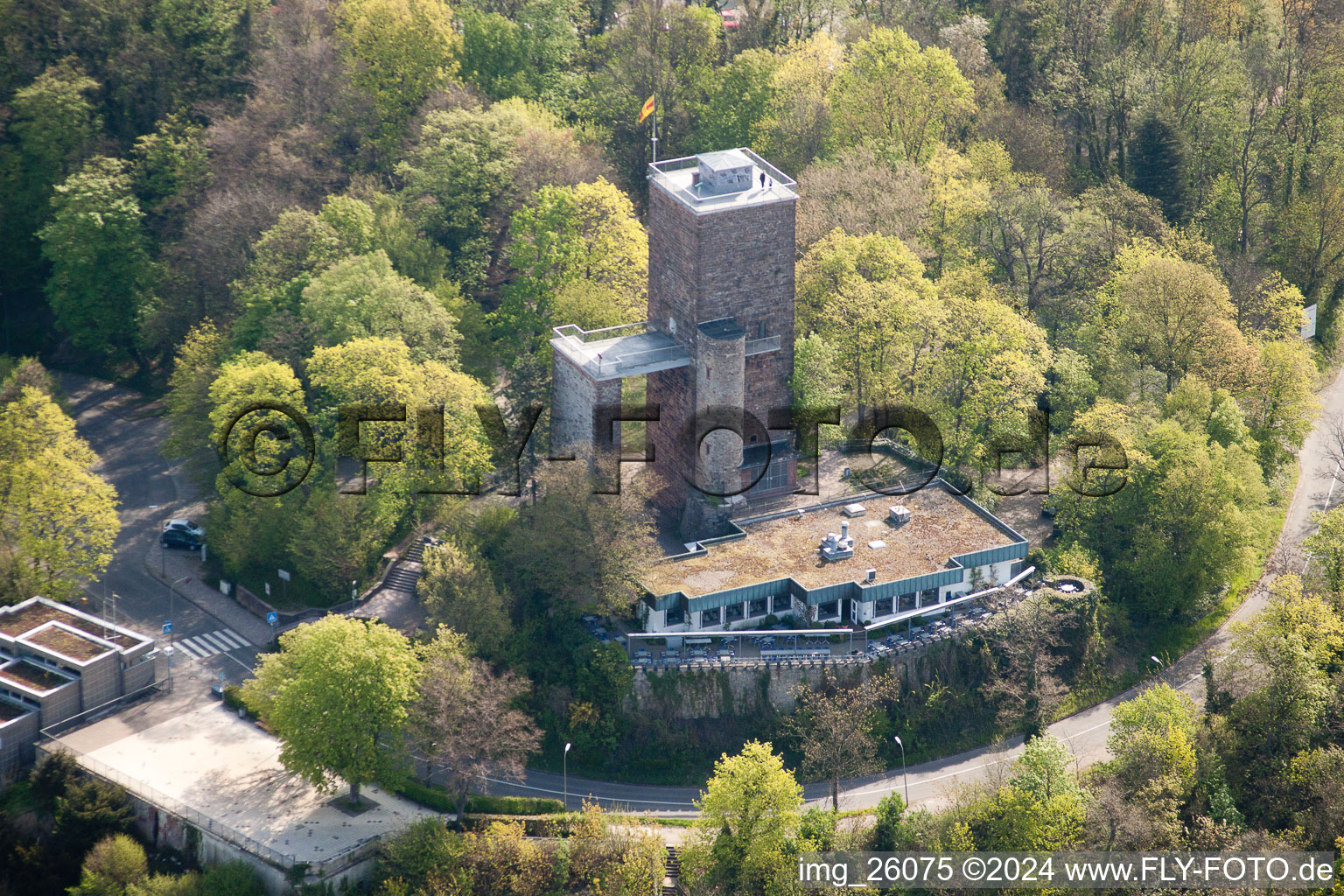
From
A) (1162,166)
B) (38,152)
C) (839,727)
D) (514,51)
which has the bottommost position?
(839,727)

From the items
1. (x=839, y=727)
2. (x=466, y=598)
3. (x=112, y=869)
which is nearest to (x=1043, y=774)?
(x=839, y=727)

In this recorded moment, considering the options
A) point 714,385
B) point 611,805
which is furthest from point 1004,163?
point 611,805

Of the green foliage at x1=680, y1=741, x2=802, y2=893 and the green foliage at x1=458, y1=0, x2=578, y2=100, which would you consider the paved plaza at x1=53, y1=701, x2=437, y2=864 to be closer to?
the green foliage at x1=680, y1=741, x2=802, y2=893

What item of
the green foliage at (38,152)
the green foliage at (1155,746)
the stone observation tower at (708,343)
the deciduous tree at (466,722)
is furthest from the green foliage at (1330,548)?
the green foliage at (38,152)

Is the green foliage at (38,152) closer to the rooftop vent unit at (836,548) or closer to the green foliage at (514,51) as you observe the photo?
the green foliage at (514,51)

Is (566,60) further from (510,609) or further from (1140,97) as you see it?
(510,609)

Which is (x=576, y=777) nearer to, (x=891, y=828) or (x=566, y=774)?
(x=566, y=774)
